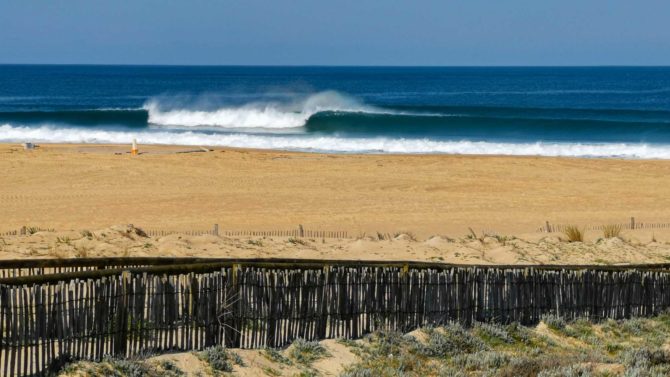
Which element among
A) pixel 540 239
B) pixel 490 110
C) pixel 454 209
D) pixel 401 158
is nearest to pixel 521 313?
pixel 540 239

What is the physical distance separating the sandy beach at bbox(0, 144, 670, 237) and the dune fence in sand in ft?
31.5

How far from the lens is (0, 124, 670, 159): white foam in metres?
43.3

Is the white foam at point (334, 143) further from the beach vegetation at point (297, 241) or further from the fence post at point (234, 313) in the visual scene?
the fence post at point (234, 313)

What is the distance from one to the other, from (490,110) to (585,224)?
46.2 meters

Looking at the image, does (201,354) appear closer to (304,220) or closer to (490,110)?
(304,220)

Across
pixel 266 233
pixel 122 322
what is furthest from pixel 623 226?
pixel 122 322

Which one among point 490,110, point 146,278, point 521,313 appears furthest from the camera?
point 490,110

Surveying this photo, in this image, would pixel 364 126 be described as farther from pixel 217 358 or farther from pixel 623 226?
pixel 217 358

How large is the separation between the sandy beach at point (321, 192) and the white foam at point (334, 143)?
6942mm

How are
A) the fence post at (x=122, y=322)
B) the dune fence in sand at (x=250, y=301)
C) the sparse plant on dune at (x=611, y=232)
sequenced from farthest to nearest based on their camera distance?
1. the sparse plant on dune at (x=611, y=232)
2. the fence post at (x=122, y=322)
3. the dune fence in sand at (x=250, y=301)

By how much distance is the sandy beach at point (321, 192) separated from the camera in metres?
22.6

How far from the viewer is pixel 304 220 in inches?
894

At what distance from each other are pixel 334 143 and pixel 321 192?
19.2 meters

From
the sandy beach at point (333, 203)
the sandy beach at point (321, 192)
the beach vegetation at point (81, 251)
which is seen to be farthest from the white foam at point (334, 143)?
the beach vegetation at point (81, 251)
